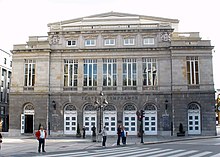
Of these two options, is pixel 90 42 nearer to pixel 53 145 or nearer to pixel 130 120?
pixel 130 120

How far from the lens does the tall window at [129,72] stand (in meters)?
43.6

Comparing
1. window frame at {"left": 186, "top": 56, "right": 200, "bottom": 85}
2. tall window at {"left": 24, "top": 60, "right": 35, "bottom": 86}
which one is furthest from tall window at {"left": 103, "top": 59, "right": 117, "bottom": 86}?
tall window at {"left": 24, "top": 60, "right": 35, "bottom": 86}

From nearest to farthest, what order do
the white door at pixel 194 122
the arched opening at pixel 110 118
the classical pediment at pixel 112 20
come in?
the white door at pixel 194 122 < the arched opening at pixel 110 118 < the classical pediment at pixel 112 20

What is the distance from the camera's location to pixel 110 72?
1729 inches

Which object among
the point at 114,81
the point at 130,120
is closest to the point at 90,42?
the point at 114,81

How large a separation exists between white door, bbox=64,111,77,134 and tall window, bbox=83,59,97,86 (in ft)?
15.2

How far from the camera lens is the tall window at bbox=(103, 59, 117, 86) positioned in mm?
43781

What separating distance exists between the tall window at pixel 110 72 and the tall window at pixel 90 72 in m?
1.41

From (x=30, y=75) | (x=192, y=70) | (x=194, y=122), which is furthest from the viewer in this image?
(x=30, y=75)

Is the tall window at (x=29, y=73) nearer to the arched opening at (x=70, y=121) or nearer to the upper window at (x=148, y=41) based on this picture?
the arched opening at (x=70, y=121)

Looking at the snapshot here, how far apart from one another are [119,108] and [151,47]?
9531 millimetres

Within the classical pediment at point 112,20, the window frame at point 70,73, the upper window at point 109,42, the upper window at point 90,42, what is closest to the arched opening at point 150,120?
the upper window at point 109,42

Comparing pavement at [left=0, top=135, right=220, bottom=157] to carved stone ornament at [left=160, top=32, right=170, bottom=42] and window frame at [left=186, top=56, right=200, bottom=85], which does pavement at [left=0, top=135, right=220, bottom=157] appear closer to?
window frame at [left=186, top=56, right=200, bottom=85]

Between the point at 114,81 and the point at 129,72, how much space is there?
244 centimetres
